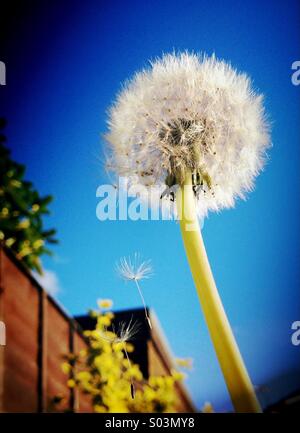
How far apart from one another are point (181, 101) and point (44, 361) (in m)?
0.91

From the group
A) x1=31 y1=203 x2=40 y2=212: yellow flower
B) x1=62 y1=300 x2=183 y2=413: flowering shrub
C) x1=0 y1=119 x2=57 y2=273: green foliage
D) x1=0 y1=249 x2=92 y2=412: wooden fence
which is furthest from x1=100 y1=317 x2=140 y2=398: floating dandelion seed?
x1=31 y1=203 x2=40 y2=212: yellow flower

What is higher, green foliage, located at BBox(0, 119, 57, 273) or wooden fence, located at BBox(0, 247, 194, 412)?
green foliage, located at BBox(0, 119, 57, 273)

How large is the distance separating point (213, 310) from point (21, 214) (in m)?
0.72

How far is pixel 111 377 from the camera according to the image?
1.55 m

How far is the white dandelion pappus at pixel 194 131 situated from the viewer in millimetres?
1299

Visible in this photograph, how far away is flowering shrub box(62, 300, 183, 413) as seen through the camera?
4.99ft

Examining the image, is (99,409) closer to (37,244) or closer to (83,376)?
(83,376)

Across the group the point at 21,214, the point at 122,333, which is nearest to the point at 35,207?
the point at 21,214

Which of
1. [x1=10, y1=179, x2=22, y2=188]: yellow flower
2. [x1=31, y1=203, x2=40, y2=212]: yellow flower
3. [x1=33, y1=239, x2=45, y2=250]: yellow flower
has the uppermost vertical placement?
[x1=10, y1=179, x2=22, y2=188]: yellow flower

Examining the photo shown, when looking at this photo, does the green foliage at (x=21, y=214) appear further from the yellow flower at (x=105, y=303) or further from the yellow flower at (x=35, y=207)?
the yellow flower at (x=105, y=303)

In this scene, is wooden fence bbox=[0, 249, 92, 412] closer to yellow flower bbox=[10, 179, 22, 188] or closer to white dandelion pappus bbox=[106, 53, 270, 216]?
yellow flower bbox=[10, 179, 22, 188]
